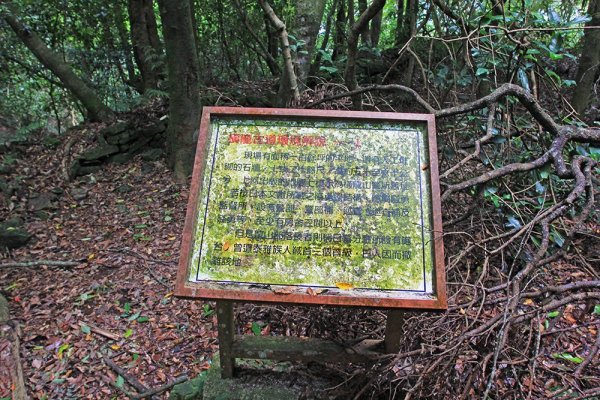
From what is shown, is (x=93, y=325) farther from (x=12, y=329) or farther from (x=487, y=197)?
(x=487, y=197)

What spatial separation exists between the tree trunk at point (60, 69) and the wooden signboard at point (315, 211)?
5836 millimetres

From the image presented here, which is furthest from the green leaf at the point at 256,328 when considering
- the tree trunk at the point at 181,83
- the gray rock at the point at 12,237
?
the gray rock at the point at 12,237

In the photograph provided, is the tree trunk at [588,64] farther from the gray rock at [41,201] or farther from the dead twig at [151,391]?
the gray rock at [41,201]

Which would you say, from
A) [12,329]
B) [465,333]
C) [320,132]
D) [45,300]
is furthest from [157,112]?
[465,333]

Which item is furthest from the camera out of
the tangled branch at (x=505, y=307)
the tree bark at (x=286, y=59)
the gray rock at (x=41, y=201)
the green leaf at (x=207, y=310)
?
the gray rock at (x=41, y=201)

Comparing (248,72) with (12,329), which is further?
(248,72)

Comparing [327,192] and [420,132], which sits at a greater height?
[420,132]

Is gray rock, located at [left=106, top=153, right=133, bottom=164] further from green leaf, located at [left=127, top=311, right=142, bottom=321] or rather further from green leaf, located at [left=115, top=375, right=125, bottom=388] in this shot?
green leaf, located at [left=115, top=375, right=125, bottom=388]

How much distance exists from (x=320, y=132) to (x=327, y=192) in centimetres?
39

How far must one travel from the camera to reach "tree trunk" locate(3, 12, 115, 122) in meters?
6.73

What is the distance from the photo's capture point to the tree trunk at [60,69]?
6732 millimetres

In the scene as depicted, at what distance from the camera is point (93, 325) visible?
161 inches

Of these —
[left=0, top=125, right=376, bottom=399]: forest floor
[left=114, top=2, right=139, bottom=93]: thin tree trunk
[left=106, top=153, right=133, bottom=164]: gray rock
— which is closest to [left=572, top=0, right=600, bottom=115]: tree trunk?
[left=0, top=125, right=376, bottom=399]: forest floor

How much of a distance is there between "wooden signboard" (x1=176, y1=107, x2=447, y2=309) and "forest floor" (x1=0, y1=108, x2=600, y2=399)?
67 centimetres
